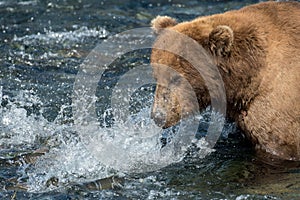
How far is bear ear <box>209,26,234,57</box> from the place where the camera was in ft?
18.9

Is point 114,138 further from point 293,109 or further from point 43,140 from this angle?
point 293,109

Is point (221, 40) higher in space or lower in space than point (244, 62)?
higher

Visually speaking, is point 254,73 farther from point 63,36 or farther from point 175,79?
point 63,36

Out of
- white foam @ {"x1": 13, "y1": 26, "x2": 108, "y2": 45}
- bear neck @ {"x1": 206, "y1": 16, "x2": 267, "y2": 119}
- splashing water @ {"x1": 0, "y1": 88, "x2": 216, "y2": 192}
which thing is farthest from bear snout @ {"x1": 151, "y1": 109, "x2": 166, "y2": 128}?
white foam @ {"x1": 13, "y1": 26, "x2": 108, "y2": 45}

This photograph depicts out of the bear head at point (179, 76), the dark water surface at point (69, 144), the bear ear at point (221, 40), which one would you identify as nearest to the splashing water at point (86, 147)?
the dark water surface at point (69, 144)

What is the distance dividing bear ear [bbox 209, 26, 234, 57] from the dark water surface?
108 cm

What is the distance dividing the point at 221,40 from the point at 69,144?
193 cm

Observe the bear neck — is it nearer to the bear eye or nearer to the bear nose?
the bear eye

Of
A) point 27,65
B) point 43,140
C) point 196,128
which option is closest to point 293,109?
point 196,128

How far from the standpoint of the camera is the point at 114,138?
22.0 feet

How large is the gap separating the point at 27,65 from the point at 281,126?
4.17m

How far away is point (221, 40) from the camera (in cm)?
583

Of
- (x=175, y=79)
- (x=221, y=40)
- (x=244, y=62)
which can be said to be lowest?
(x=175, y=79)

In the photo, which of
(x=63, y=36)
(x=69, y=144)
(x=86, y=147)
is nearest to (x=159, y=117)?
(x=86, y=147)
